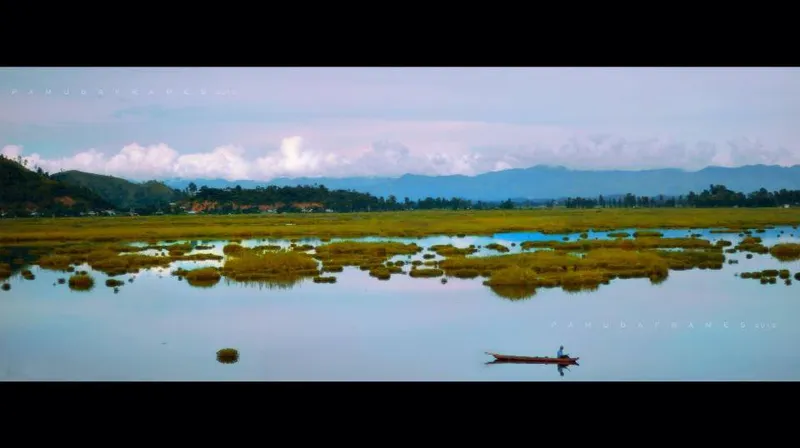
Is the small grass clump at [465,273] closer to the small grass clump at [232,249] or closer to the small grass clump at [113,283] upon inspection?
the small grass clump at [232,249]

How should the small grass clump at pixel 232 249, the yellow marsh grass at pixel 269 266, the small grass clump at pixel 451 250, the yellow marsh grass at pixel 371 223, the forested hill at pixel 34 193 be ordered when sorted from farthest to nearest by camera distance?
the small grass clump at pixel 451 250 < the small grass clump at pixel 232 249 < the yellow marsh grass at pixel 269 266 < the yellow marsh grass at pixel 371 223 < the forested hill at pixel 34 193

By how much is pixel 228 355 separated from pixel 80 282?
4.71 metres

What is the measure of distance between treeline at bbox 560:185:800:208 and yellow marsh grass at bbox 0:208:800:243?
0.75ft

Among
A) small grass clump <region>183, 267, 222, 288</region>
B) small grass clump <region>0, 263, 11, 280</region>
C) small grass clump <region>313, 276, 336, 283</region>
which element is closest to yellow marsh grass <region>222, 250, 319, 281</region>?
small grass clump <region>183, 267, 222, 288</region>

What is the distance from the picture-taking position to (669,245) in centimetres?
1567

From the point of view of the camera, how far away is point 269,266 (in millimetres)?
13227

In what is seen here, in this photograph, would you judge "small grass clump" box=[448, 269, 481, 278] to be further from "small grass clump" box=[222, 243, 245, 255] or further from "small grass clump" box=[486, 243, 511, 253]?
"small grass clump" box=[222, 243, 245, 255]

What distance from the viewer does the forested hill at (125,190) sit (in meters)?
8.75

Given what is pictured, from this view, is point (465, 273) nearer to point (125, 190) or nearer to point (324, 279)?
point (324, 279)

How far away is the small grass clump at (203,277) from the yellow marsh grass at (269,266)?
29 centimetres

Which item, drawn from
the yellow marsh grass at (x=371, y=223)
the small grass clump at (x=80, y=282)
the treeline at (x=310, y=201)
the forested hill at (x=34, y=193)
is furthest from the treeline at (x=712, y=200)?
the small grass clump at (x=80, y=282)
